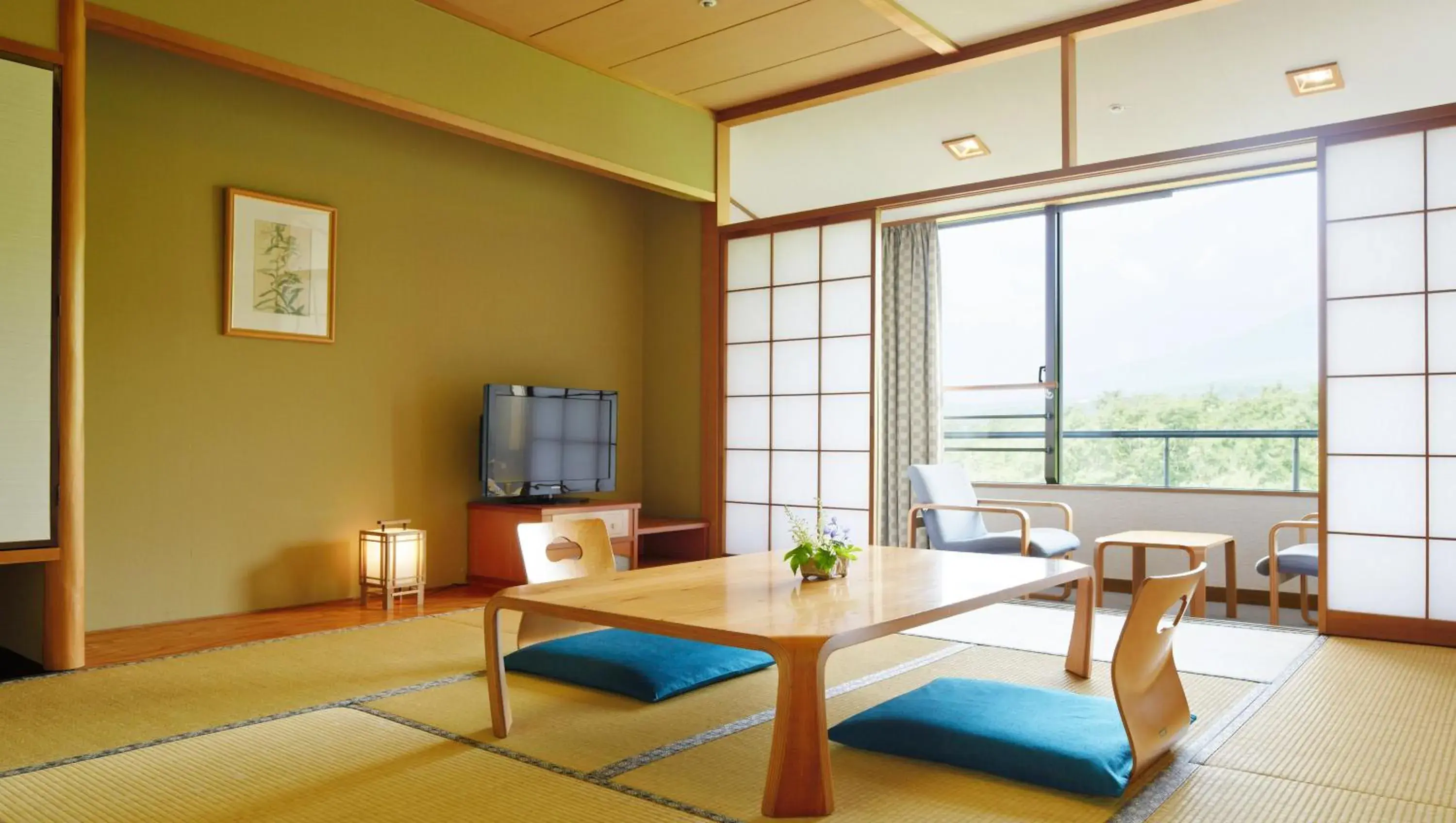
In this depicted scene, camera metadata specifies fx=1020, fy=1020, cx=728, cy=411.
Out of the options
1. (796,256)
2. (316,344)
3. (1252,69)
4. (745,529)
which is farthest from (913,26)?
(316,344)

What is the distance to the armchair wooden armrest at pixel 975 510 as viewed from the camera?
4789 mm

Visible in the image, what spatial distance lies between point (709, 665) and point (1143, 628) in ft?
4.36

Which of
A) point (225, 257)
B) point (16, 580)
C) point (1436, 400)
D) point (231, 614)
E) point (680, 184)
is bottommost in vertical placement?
point (231, 614)

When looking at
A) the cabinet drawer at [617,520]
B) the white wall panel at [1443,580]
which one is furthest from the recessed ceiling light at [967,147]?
the white wall panel at [1443,580]

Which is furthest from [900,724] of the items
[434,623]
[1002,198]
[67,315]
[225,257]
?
[1002,198]

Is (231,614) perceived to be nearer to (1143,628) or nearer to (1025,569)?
(1025,569)

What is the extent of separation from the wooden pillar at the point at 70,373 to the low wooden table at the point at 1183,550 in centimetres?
395

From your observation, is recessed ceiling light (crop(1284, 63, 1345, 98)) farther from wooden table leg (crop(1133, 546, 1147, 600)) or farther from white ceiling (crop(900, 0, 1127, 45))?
wooden table leg (crop(1133, 546, 1147, 600))

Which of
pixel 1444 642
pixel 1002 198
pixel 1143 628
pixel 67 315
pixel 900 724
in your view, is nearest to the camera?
pixel 1143 628

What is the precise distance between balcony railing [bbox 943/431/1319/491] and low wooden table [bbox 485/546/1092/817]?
3146mm

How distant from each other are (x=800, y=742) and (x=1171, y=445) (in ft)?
16.8

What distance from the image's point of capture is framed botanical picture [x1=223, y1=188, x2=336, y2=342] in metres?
4.39

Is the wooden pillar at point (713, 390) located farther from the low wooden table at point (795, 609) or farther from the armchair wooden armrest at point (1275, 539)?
the armchair wooden armrest at point (1275, 539)

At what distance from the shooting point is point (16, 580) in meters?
3.48
